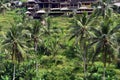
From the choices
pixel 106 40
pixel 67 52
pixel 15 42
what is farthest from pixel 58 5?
pixel 106 40

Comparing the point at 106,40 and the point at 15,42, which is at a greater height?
the point at 106,40

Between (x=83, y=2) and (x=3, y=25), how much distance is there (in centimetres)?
2809

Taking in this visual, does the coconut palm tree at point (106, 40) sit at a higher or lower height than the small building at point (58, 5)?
higher

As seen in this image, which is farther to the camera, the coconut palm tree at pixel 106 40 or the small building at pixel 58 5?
the small building at pixel 58 5

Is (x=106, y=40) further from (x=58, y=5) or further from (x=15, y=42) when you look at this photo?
(x=58, y=5)

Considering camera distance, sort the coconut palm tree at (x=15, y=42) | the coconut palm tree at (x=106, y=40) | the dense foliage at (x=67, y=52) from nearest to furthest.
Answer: the coconut palm tree at (x=106, y=40), the dense foliage at (x=67, y=52), the coconut palm tree at (x=15, y=42)

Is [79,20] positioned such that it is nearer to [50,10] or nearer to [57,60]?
[57,60]

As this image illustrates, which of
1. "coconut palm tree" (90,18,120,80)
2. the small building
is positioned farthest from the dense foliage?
the small building

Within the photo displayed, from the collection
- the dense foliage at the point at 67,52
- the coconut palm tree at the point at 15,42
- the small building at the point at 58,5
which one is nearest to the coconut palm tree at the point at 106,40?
the dense foliage at the point at 67,52

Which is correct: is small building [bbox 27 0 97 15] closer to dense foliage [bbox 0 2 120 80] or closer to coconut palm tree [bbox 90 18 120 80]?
dense foliage [bbox 0 2 120 80]

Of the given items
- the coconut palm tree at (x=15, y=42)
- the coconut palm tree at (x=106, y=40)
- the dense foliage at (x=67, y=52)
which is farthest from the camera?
the coconut palm tree at (x=15, y=42)

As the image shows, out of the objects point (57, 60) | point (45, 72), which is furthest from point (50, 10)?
point (45, 72)

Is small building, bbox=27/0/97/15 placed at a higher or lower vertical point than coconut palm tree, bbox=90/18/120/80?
lower

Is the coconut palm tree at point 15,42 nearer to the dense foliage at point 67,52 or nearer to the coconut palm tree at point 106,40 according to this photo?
the dense foliage at point 67,52
